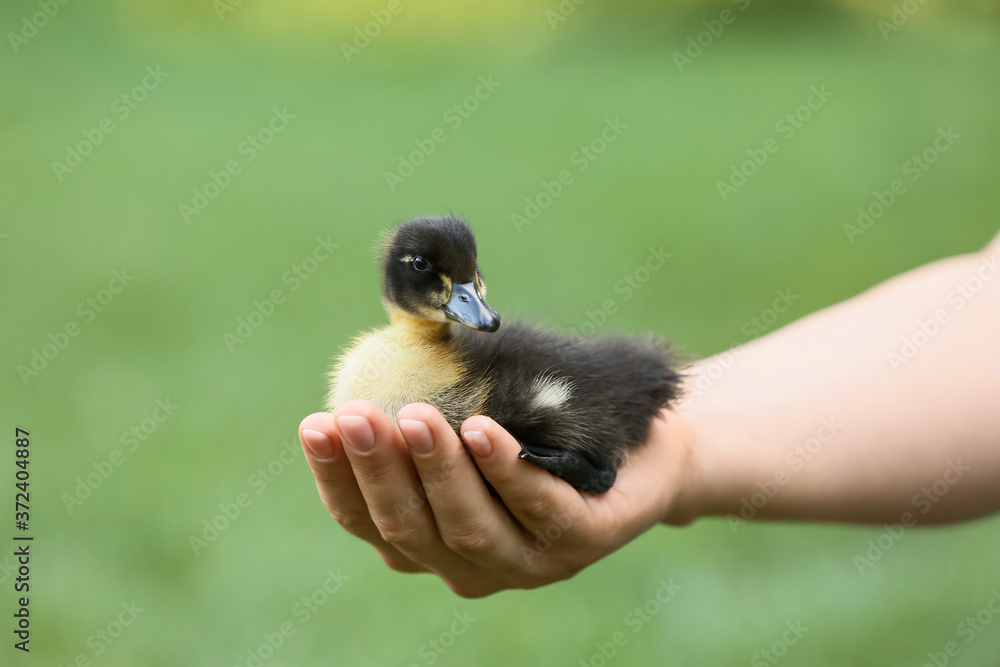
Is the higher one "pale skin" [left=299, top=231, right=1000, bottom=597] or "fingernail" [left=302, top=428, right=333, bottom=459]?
"pale skin" [left=299, top=231, right=1000, bottom=597]

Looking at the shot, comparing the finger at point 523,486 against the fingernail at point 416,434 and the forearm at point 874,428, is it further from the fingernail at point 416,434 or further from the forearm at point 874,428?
the forearm at point 874,428

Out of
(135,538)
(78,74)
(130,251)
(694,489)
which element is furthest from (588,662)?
Result: (78,74)

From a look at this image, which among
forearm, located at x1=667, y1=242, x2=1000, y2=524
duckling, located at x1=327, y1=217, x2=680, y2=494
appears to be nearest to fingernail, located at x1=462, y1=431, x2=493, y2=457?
duckling, located at x1=327, y1=217, x2=680, y2=494

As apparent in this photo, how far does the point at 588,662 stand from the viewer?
119 inches

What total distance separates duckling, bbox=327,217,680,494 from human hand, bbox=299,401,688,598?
0.20ft

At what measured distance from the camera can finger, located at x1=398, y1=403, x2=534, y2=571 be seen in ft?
4.61

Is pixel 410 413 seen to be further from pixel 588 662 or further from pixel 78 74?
pixel 78 74

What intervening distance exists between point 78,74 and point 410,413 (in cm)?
873

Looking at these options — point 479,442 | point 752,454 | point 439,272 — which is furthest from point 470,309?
point 752,454

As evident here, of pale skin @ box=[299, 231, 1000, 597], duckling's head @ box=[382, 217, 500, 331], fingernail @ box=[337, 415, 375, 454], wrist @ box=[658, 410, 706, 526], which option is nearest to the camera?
fingernail @ box=[337, 415, 375, 454]

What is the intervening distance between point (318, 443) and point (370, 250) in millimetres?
1559

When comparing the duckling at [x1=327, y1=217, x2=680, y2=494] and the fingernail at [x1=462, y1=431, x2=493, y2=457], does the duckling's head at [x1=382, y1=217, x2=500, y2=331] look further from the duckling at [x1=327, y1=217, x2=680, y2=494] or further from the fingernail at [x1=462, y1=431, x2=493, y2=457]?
the fingernail at [x1=462, y1=431, x2=493, y2=457]

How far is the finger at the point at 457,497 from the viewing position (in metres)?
1.41

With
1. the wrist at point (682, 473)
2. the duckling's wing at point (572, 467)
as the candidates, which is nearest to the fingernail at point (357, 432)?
the duckling's wing at point (572, 467)
